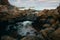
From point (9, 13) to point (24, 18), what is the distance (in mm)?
227

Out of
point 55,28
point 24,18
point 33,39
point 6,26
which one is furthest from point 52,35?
point 6,26

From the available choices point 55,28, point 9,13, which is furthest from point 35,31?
point 9,13

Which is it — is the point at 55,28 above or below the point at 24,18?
below

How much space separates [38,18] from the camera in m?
2.65

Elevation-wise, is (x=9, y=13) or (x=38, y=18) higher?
(x=9, y=13)

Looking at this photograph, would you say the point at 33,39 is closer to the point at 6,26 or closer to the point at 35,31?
the point at 35,31

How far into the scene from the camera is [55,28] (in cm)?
257

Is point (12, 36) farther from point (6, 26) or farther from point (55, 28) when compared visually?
point (55, 28)

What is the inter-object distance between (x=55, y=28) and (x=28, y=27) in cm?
38

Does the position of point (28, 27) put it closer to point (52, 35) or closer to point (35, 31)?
point (35, 31)

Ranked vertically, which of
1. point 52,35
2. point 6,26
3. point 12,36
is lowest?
point 52,35

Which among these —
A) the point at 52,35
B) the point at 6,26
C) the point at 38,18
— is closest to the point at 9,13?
the point at 6,26

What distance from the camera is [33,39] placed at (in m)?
2.56

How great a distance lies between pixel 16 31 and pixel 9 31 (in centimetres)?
10
